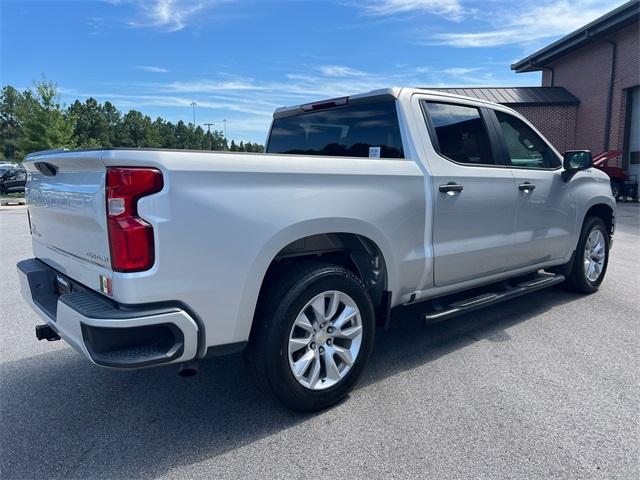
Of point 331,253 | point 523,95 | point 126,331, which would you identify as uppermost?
point 523,95

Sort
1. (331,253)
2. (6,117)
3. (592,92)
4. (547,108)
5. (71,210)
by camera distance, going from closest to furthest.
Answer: (71,210) < (331,253) < (592,92) < (547,108) < (6,117)

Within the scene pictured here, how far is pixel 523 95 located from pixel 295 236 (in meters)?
22.5

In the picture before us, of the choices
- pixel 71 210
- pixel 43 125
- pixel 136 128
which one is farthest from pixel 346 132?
pixel 136 128

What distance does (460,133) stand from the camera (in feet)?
13.0

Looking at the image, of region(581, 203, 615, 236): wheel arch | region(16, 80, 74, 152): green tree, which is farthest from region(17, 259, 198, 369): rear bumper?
region(16, 80, 74, 152): green tree

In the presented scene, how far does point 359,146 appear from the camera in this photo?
3842 mm

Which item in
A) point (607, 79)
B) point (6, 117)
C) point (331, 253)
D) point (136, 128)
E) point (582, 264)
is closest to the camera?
point (331, 253)

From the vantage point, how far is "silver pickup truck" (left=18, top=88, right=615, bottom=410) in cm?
230

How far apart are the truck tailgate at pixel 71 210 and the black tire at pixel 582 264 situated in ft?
15.5

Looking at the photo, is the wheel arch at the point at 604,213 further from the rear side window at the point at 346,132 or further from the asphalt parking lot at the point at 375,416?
the rear side window at the point at 346,132

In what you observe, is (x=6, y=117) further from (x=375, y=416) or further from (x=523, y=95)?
(x=375, y=416)

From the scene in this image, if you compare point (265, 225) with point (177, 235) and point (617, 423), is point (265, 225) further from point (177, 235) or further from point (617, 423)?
point (617, 423)

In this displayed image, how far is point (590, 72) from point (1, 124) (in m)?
89.3

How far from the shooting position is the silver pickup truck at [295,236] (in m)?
2.30
